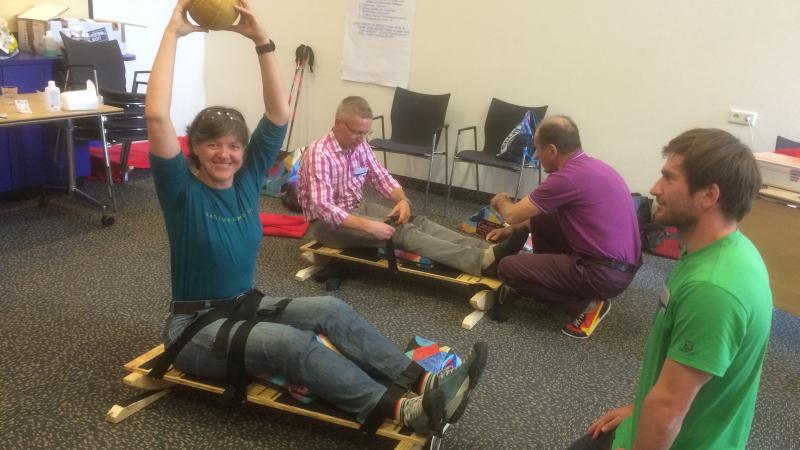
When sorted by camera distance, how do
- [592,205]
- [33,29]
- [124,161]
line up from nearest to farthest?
[592,205] → [33,29] → [124,161]

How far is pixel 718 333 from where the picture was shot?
43.8 inches

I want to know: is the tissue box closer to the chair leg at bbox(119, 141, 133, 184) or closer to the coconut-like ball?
the chair leg at bbox(119, 141, 133, 184)

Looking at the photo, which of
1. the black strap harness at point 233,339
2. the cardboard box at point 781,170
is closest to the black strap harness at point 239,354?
the black strap harness at point 233,339

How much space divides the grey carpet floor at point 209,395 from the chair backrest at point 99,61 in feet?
3.35

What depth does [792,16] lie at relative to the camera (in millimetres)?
3928

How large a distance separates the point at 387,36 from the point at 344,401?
3.96m

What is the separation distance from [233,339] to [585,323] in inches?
69.0

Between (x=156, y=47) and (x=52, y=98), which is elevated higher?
(x=156, y=47)

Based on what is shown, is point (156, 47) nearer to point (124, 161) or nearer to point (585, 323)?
point (124, 161)

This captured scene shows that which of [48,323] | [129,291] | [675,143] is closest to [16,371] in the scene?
[48,323]

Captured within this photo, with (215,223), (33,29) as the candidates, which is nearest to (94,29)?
(33,29)

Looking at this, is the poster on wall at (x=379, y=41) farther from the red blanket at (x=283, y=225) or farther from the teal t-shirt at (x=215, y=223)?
the teal t-shirt at (x=215, y=223)

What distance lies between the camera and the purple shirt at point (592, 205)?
2.75 m

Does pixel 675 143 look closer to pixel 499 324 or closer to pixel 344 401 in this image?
pixel 344 401
